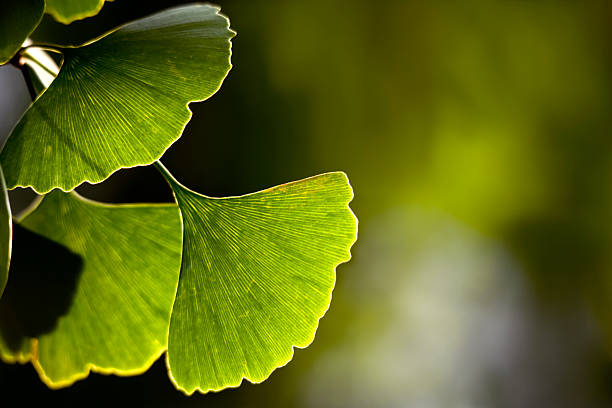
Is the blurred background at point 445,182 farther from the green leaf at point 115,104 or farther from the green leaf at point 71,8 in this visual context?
the green leaf at point 115,104

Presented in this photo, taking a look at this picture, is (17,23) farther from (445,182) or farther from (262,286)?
(445,182)

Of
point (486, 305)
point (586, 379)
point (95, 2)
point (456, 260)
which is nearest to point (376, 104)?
point (456, 260)

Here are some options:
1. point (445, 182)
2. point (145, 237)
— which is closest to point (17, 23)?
point (145, 237)

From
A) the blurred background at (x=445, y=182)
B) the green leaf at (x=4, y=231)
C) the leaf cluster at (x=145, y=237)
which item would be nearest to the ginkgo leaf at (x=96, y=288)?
the leaf cluster at (x=145, y=237)

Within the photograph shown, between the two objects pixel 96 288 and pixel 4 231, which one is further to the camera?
pixel 96 288

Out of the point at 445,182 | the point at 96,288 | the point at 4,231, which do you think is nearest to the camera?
the point at 4,231

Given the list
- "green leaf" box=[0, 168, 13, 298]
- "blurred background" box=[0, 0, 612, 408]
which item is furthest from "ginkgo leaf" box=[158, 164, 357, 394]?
"blurred background" box=[0, 0, 612, 408]

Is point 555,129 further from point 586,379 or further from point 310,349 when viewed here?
point 310,349
